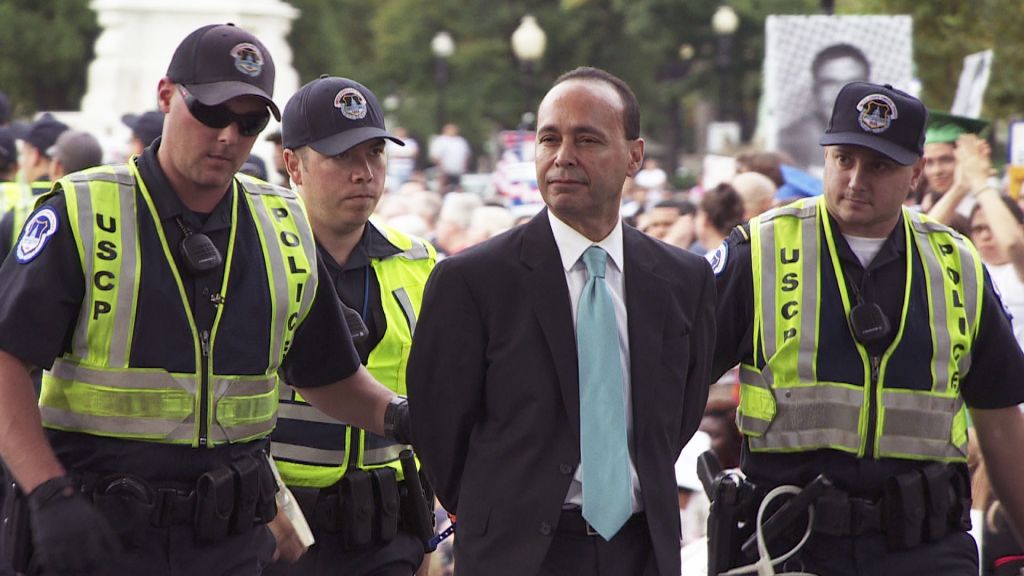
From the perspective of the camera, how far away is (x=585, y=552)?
4453 mm

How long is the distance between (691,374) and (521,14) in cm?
4687

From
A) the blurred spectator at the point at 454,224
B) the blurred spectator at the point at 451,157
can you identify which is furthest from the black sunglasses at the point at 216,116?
the blurred spectator at the point at 451,157

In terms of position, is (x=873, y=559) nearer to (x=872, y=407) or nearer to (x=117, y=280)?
(x=872, y=407)

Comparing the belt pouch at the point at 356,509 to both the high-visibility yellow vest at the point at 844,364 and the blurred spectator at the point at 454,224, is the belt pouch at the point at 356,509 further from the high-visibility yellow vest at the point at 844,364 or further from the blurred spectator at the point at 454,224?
the blurred spectator at the point at 454,224

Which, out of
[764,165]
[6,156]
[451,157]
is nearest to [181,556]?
[6,156]

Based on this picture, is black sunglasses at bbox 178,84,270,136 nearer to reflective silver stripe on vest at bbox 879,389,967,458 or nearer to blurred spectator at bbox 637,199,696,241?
reflective silver stripe on vest at bbox 879,389,967,458

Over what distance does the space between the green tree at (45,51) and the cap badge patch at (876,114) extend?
36.0 m

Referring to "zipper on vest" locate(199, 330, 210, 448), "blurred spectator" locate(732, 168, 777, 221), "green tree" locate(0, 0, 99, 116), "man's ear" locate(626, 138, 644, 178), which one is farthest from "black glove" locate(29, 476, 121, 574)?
"green tree" locate(0, 0, 99, 116)

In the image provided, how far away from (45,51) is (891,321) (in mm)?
36583

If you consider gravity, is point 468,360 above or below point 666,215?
above

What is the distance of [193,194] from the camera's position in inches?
189

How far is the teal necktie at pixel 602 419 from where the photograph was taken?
4395mm

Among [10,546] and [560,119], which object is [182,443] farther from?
[560,119]

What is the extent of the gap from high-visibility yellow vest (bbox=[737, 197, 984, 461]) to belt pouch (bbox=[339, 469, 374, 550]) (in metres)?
1.24
